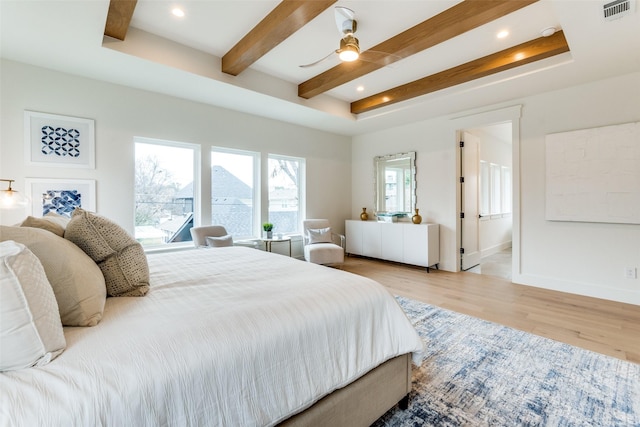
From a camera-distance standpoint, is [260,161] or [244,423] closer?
[244,423]

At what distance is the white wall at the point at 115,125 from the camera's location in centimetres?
297

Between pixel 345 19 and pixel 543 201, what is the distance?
3.46 m

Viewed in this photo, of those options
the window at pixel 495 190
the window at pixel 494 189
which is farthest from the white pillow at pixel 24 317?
the window at pixel 495 190

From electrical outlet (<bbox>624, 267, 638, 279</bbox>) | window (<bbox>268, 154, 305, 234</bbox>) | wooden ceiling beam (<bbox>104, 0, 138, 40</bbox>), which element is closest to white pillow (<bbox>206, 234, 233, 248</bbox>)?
window (<bbox>268, 154, 305, 234</bbox>)

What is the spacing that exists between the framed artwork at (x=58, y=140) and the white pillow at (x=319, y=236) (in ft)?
10.5

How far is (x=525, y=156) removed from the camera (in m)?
3.95

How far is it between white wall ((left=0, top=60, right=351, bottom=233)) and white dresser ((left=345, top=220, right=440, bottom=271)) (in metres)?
2.13

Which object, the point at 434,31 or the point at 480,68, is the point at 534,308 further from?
the point at 434,31

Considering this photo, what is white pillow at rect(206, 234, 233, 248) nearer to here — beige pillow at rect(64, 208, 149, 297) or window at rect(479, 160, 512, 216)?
beige pillow at rect(64, 208, 149, 297)

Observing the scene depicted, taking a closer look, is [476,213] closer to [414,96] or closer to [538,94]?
[538,94]

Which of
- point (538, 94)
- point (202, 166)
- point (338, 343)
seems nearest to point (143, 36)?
point (202, 166)

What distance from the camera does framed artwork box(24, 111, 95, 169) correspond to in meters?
Answer: 3.05

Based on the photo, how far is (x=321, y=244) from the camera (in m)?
4.84

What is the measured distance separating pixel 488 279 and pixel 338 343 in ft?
12.9
